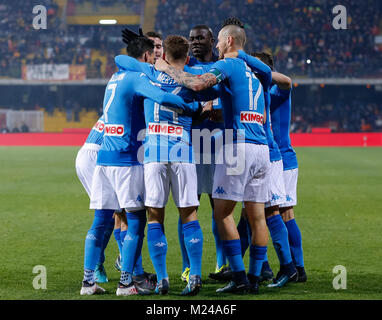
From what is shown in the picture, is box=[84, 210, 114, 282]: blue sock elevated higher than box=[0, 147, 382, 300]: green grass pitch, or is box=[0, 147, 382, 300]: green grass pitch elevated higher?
box=[84, 210, 114, 282]: blue sock

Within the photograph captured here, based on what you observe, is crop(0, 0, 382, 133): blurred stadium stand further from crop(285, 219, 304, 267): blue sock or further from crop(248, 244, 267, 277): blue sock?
crop(248, 244, 267, 277): blue sock

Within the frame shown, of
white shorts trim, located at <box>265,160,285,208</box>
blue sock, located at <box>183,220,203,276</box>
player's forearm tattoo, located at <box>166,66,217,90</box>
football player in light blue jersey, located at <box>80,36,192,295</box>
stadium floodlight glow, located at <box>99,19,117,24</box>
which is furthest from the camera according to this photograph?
stadium floodlight glow, located at <box>99,19,117,24</box>

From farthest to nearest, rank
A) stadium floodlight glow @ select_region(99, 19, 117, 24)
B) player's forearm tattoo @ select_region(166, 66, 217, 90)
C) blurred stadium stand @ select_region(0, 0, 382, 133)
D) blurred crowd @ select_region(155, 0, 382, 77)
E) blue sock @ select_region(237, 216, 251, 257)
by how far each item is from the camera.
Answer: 1. stadium floodlight glow @ select_region(99, 19, 117, 24)
2. blurred crowd @ select_region(155, 0, 382, 77)
3. blurred stadium stand @ select_region(0, 0, 382, 133)
4. blue sock @ select_region(237, 216, 251, 257)
5. player's forearm tattoo @ select_region(166, 66, 217, 90)

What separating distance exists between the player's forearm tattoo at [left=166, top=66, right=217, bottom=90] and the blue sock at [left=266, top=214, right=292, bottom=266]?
4.78 feet

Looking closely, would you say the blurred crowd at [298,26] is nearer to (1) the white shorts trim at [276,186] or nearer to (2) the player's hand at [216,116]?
(1) the white shorts trim at [276,186]

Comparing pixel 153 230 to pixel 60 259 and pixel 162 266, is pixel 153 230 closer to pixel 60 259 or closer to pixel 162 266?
pixel 162 266

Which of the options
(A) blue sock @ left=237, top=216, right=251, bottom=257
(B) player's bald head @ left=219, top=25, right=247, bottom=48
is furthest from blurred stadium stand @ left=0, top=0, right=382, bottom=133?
(B) player's bald head @ left=219, top=25, right=247, bottom=48

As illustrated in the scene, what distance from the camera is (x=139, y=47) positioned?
4.93 metres

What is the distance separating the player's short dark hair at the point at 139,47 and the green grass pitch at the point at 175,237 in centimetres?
200

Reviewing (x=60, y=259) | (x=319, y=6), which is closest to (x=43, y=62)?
(x=319, y=6)

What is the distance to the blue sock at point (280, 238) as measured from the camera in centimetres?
527

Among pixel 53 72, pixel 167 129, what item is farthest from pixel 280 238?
pixel 53 72

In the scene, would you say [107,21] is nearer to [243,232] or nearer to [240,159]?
[243,232]

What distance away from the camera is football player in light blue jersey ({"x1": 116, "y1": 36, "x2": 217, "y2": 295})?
4699mm
